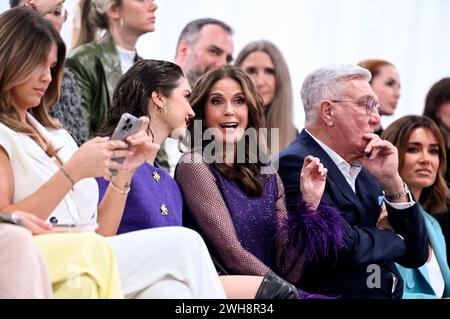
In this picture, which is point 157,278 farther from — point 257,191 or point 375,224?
point 375,224

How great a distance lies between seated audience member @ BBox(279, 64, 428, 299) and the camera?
376 cm

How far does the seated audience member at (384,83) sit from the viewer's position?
559 centimetres

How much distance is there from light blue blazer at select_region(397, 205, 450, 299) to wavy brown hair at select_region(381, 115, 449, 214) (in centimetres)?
16

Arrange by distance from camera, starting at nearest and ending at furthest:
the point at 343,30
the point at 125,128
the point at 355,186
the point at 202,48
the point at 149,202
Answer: the point at 125,128, the point at 149,202, the point at 355,186, the point at 202,48, the point at 343,30

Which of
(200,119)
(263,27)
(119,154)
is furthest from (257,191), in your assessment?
(263,27)

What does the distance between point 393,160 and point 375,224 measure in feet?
0.85

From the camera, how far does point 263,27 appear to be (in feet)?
20.6

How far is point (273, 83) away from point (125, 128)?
217 centimetres

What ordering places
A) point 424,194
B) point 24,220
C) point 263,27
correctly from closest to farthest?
point 24,220 → point 424,194 → point 263,27

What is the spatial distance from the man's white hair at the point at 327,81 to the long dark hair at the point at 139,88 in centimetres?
72

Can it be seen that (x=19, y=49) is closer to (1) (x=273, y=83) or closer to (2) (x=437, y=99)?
(1) (x=273, y=83)

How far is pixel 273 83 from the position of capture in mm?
5242

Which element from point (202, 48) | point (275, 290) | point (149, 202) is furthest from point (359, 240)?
point (202, 48)

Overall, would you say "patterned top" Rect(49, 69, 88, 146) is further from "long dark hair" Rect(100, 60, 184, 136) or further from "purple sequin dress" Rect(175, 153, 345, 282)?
"purple sequin dress" Rect(175, 153, 345, 282)
